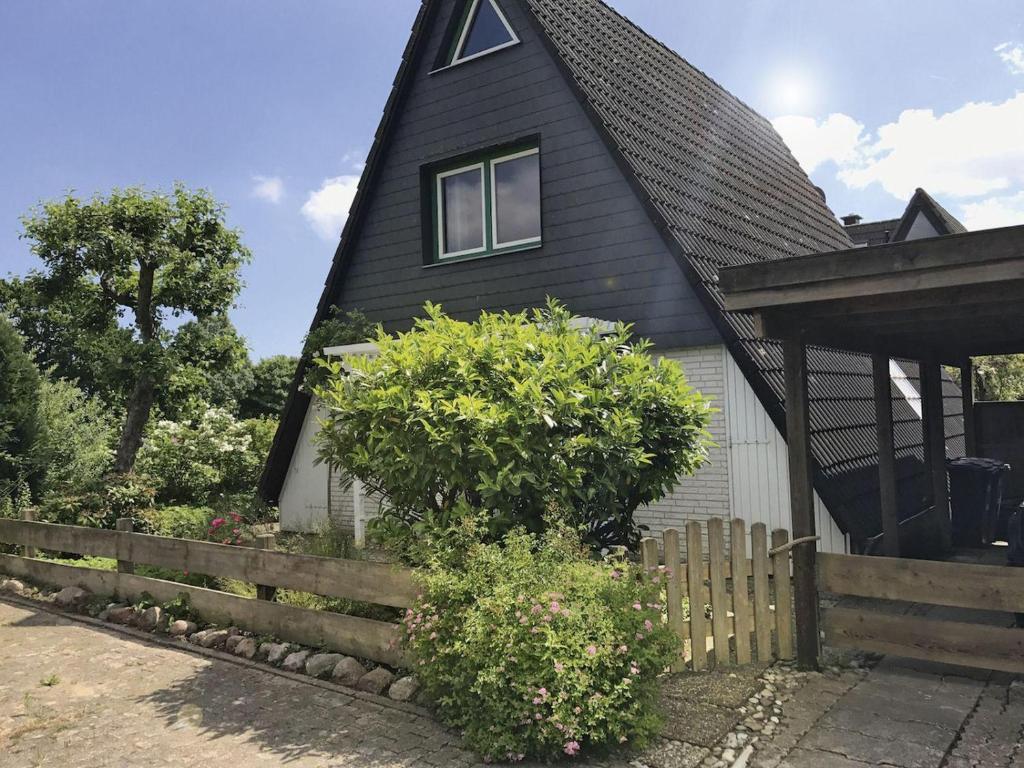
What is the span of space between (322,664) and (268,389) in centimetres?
2917

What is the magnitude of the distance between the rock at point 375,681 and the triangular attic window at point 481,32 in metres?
8.68

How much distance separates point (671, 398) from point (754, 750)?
8.57 feet

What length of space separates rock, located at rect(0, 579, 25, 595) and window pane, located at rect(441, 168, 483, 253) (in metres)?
6.83

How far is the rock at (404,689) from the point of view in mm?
5039

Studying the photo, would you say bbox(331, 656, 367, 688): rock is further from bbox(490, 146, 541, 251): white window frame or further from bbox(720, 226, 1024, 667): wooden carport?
bbox(490, 146, 541, 251): white window frame

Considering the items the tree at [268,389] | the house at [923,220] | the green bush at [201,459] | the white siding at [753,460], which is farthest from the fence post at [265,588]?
the tree at [268,389]

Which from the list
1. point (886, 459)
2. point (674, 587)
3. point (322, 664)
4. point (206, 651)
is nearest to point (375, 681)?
point (322, 664)

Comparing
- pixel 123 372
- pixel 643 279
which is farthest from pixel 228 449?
pixel 643 279

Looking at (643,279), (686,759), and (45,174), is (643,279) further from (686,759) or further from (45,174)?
(45,174)

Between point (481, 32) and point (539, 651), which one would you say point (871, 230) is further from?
point (539, 651)

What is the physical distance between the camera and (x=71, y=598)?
25.7ft

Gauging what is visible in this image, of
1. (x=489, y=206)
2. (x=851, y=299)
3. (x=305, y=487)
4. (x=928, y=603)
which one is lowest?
(x=928, y=603)

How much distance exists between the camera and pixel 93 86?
9.45 m

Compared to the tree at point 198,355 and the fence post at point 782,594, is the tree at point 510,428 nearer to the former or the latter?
the fence post at point 782,594
